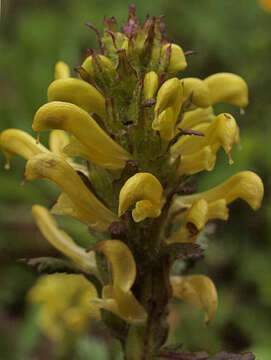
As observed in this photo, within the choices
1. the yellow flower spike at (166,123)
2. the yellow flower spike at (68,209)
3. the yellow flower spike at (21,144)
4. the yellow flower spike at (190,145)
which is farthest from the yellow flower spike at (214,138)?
the yellow flower spike at (21,144)

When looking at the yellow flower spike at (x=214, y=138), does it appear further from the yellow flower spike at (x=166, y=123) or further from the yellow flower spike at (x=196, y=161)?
the yellow flower spike at (x=166, y=123)

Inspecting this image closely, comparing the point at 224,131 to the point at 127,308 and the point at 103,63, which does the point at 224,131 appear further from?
the point at 127,308

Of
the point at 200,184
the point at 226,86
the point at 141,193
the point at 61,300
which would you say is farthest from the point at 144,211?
the point at 200,184

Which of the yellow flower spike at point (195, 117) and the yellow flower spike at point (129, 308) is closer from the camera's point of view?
the yellow flower spike at point (129, 308)

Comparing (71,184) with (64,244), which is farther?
(64,244)

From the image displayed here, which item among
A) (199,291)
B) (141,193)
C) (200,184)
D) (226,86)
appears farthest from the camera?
(200,184)

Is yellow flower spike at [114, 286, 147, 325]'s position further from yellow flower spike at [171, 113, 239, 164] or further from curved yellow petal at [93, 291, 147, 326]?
yellow flower spike at [171, 113, 239, 164]

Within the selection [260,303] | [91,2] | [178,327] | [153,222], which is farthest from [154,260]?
[91,2]
